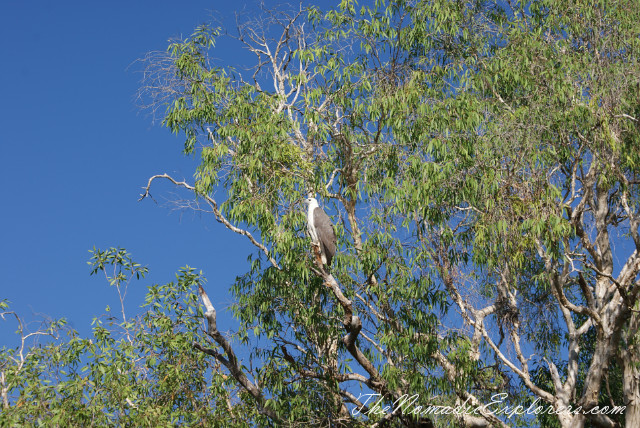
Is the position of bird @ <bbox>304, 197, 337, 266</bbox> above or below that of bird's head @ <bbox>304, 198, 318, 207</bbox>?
below

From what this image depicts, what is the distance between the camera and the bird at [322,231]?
9.55m

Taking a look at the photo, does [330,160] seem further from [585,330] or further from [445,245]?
[585,330]

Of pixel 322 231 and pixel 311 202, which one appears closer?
pixel 322 231

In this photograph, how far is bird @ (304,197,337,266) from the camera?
9547mm

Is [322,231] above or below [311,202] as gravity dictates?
below

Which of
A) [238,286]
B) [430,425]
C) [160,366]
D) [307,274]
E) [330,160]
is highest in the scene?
[330,160]

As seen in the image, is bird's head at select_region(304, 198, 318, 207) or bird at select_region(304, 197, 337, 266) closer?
bird at select_region(304, 197, 337, 266)

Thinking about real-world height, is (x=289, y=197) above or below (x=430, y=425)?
above

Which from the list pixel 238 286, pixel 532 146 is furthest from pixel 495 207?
pixel 238 286

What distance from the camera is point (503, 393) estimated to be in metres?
10.5

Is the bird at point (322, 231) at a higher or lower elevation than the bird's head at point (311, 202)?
lower

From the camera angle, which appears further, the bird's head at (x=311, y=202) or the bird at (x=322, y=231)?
the bird's head at (x=311, y=202)

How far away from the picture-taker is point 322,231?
31.5 feet

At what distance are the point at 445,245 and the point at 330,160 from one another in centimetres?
186
